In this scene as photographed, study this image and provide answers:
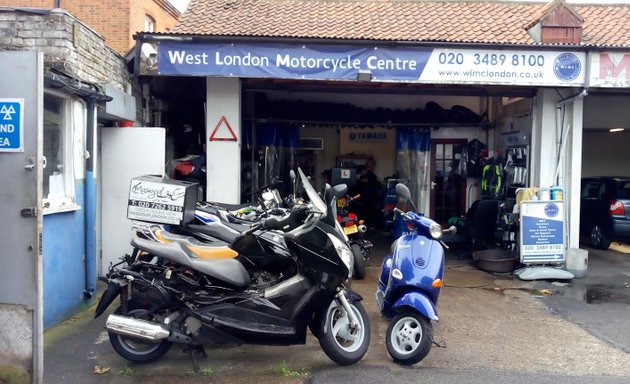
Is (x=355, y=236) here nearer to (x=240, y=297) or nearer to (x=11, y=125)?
(x=240, y=297)

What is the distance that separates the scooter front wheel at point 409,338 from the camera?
490 cm

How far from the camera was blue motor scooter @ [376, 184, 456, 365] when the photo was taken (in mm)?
4902

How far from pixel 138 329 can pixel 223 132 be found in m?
5.07

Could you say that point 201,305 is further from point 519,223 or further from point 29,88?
point 519,223

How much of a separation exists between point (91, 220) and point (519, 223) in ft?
21.5

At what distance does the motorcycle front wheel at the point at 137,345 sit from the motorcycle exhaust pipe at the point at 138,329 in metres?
0.17

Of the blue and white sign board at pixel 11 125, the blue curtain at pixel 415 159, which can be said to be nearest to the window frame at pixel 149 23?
the blue curtain at pixel 415 159

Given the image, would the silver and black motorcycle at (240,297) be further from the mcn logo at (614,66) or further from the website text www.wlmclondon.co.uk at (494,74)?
the mcn logo at (614,66)

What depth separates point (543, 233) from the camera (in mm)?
9062

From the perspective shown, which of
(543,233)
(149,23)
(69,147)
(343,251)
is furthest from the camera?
(149,23)

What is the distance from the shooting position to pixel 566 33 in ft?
31.1

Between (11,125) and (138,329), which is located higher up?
(11,125)

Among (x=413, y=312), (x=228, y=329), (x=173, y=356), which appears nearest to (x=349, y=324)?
(x=413, y=312)

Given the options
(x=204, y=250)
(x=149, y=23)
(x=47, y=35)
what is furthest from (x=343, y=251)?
(x=149, y=23)
